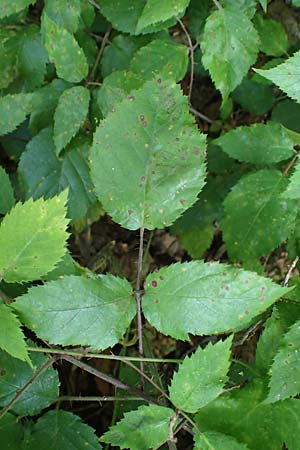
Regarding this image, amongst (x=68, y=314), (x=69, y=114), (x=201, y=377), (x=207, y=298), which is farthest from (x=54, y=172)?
(x=201, y=377)

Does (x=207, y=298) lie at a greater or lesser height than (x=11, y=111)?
lesser

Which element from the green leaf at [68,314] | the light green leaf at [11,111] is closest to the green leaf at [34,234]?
the green leaf at [68,314]

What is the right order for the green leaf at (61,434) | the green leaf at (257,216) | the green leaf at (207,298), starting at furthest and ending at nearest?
1. the green leaf at (257,216)
2. the green leaf at (61,434)
3. the green leaf at (207,298)

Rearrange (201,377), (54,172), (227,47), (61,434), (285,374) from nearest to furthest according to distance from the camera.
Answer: (201,377), (285,374), (61,434), (227,47), (54,172)

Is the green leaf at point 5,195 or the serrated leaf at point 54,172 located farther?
the serrated leaf at point 54,172

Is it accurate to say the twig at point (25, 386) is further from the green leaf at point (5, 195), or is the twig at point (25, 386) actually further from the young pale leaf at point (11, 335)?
the green leaf at point (5, 195)

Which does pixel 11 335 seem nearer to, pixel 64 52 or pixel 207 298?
pixel 207 298

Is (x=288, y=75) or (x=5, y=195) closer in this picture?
(x=288, y=75)

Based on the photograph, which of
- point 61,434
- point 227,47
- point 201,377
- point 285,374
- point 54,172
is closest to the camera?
point 201,377
